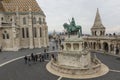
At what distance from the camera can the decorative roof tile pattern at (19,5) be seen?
146ft

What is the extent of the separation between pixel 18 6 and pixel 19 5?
0.58 meters

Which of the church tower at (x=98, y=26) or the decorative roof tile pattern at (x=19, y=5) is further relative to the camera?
the church tower at (x=98, y=26)

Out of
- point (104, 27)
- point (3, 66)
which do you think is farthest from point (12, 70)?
point (104, 27)

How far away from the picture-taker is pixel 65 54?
71.7 ft

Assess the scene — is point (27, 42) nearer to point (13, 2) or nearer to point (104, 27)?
point (13, 2)

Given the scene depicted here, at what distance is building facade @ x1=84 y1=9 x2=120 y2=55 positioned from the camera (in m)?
35.0

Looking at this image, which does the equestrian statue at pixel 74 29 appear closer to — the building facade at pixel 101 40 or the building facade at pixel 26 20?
the building facade at pixel 101 40

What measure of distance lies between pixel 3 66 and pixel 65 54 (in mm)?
10121

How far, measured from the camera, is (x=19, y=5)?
4594 centimetres

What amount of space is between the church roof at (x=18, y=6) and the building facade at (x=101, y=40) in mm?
19666

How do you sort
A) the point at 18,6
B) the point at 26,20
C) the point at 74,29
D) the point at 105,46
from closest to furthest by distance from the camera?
the point at 74,29, the point at 105,46, the point at 26,20, the point at 18,6

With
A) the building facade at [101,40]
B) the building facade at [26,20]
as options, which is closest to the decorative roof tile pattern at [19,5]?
the building facade at [26,20]

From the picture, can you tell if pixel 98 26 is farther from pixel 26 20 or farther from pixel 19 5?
pixel 19 5

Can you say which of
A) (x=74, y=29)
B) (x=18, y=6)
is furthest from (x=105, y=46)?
(x=18, y=6)
